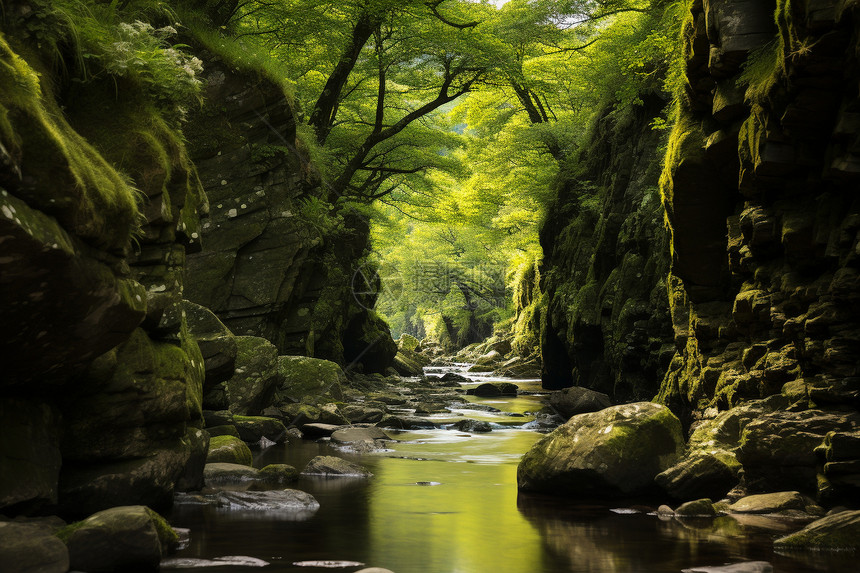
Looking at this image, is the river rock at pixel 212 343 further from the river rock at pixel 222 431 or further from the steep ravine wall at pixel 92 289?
the river rock at pixel 222 431

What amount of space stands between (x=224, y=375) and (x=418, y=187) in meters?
21.0

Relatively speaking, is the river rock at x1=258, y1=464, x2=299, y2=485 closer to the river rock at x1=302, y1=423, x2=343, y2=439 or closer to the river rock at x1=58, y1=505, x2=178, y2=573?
the river rock at x1=58, y1=505, x2=178, y2=573

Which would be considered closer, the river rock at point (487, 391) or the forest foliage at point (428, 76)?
the forest foliage at point (428, 76)

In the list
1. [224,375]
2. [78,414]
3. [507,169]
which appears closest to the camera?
[78,414]

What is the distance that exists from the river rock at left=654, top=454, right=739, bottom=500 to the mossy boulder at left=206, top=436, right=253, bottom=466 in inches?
236

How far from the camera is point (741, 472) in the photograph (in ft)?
30.6

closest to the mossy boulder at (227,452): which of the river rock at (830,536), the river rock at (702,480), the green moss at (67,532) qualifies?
the green moss at (67,532)

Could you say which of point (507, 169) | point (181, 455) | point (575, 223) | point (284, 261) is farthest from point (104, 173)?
point (507, 169)

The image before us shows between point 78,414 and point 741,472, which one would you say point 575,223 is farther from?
point 78,414

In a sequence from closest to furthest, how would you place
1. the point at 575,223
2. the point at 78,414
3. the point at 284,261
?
the point at 78,414 → the point at 284,261 → the point at 575,223

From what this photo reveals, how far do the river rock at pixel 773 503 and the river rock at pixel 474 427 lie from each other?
A: 8.49 meters

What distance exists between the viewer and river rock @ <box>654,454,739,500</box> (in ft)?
29.9

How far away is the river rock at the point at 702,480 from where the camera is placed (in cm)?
912

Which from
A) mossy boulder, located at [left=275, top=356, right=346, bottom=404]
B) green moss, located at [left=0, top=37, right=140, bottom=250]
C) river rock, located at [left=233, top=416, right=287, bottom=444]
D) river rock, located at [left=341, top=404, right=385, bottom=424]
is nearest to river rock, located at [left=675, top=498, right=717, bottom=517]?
green moss, located at [left=0, top=37, right=140, bottom=250]
